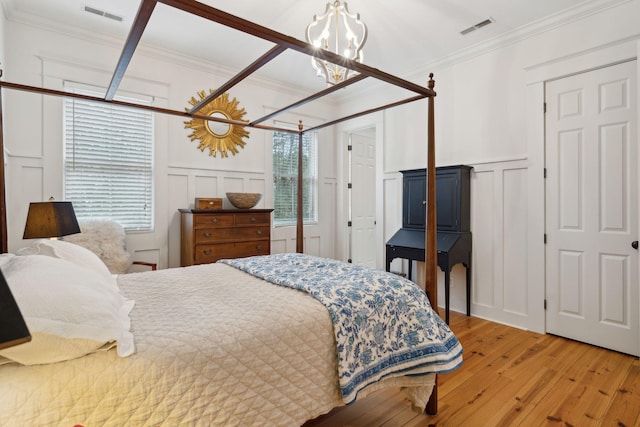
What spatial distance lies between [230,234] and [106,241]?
1.14 m

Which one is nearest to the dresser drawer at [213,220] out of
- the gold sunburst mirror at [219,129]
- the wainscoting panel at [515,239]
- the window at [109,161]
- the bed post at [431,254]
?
the window at [109,161]

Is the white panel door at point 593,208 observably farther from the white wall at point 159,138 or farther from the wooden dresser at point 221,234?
the white wall at point 159,138

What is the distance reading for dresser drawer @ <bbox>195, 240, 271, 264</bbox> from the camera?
3.41 metres

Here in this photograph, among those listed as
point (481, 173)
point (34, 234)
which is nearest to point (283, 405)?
point (34, 234)

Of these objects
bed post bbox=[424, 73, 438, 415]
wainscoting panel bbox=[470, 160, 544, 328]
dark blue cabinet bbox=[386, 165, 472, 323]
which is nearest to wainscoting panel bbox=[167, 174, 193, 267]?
dark blue cabinet bbox=[386, 165, 472, 323]

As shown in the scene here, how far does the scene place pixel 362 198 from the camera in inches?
213

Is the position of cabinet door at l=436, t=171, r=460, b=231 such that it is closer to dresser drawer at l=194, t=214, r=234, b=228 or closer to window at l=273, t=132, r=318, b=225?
window at l=273, t=132, r=318, b=225

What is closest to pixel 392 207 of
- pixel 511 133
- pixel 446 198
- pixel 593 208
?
pixel 446 198

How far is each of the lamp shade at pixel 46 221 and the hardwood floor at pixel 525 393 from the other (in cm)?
216

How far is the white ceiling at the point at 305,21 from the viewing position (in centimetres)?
279

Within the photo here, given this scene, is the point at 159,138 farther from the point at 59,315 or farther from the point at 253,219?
the point at 59,315

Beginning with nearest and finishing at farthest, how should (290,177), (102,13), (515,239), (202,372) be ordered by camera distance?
(202,372) → (102,13) → (515,239) → (290,177)

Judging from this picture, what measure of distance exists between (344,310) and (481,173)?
2.69 m

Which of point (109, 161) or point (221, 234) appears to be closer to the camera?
point (109, 161)
